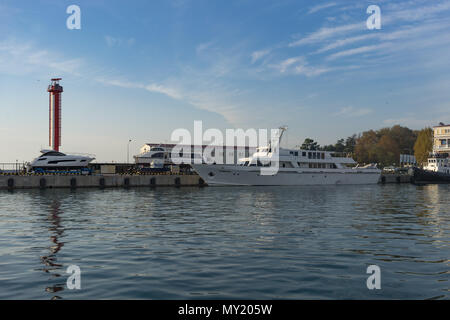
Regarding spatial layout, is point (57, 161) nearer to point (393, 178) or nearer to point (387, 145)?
point (393, 178)

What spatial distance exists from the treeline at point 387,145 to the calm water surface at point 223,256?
101 m

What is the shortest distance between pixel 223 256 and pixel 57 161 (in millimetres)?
50781

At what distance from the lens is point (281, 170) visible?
54375 mm

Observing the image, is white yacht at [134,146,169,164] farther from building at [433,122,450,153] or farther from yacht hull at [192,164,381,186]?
building at [433,122,450,153]

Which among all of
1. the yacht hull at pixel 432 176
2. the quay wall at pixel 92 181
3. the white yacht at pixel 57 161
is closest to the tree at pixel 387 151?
the yacht hull at pixel 432 176

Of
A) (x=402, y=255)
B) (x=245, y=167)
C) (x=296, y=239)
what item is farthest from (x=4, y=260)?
(x=245, y=167)

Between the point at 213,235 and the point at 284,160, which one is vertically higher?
the point at 284,160

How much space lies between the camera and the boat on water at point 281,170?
52.6 m
